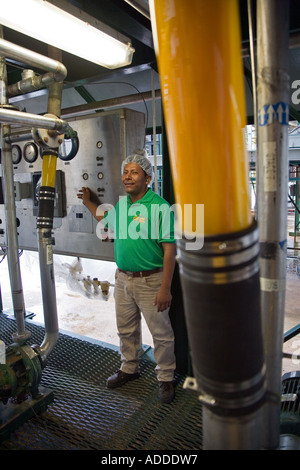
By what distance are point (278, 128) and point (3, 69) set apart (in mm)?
1914

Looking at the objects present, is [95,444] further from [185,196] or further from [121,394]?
[185,196]

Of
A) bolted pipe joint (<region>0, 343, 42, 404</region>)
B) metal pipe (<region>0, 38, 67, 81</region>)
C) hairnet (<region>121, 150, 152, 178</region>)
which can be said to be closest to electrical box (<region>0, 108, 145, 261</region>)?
hairnet (<region>121, 150, 152, 178</region>)

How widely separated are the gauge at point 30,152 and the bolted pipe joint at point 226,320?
274 centimetres

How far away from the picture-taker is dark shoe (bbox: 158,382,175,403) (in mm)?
2068

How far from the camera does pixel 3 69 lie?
1.99 meters

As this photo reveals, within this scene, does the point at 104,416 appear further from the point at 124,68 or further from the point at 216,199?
the point at 124,68

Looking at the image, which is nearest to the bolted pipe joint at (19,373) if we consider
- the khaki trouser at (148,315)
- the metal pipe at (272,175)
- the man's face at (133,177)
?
the khaki trouser at (148,315)

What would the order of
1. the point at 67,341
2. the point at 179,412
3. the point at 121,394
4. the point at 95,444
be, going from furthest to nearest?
the point at 67,341 < the point at 121,394 < the point at 179,412 < the point at 95,444

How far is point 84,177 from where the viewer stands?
2.70m

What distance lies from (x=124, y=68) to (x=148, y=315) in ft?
6.06

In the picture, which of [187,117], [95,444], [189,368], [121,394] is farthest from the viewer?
[189,368]

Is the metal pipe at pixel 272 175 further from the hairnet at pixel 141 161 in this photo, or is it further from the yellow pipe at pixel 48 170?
the yellow pipe at pixel 48 170
